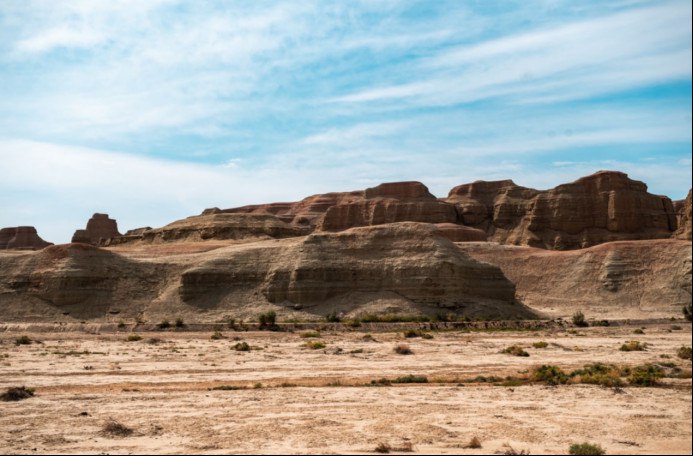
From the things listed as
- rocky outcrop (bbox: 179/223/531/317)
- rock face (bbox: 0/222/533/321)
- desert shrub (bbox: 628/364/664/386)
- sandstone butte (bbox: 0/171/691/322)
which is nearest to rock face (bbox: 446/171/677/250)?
sandstone butte (bbox: 0/171/691/322)

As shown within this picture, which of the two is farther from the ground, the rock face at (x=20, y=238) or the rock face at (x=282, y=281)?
the rock face at (x=20, y=238)

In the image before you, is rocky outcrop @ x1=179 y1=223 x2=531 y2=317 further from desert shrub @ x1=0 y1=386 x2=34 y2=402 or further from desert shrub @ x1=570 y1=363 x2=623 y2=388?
desert shrub @ x1=0 y1=386 x2=34 y2=402

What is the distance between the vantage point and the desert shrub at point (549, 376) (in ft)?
71.7

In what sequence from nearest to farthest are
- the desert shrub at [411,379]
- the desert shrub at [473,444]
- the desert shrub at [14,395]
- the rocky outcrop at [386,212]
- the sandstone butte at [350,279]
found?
the desert shrub at [473,444] → the desert shrub at [14,395] → the desert shrub at [411,379] → the sandstone butte at [350,279] → the rocky outcrop at [386,212]

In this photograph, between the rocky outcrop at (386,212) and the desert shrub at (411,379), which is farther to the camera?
the rocky outcrop at (386,212)

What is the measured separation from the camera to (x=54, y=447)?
1439cm

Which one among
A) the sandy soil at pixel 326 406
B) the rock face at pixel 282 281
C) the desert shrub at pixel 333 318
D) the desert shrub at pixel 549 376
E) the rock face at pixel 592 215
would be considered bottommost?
the sandy soil at pixel 326 406

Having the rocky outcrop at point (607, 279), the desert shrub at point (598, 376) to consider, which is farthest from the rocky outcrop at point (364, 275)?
the desert shrub at point (598, 376)

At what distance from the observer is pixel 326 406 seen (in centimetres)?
1830

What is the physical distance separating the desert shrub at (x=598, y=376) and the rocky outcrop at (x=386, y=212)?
3888 inches

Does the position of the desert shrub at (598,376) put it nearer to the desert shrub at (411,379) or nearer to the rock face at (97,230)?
the desert shrub at (411,379)

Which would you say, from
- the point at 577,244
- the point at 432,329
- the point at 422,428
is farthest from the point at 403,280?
the point at 577,244

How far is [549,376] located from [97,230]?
512 ft

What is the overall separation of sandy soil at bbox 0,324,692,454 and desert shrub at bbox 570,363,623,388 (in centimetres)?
53
